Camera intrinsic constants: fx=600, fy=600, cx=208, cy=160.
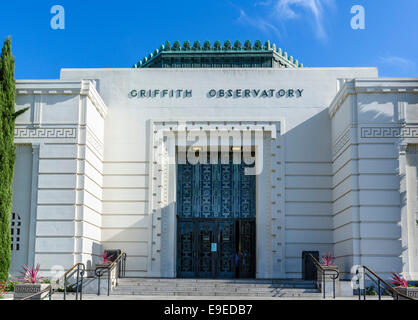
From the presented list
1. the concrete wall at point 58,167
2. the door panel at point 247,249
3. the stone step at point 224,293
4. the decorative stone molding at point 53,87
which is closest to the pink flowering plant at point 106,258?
the concrete wall at point 58,167

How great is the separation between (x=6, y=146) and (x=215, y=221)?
7549 mm

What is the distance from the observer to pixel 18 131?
57.9 ft

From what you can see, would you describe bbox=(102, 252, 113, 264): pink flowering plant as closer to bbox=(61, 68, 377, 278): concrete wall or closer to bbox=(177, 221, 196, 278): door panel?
bbox=(61, 68, 377, 278): concrete wall

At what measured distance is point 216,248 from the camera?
2067 centimetres

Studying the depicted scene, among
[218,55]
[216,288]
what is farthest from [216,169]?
[216,288]

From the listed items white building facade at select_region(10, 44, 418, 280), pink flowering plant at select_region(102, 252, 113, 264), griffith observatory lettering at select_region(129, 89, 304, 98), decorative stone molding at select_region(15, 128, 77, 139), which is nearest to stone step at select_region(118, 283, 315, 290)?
pink flowering plant at select_region(102, 252, 113, 264)

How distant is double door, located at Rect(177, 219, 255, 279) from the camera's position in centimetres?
2047

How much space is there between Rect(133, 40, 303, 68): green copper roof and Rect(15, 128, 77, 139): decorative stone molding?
5.41 metres

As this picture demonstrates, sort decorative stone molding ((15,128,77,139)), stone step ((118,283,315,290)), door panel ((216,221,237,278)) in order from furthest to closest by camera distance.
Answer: door panel ((216,221,237,278))
decorative stone molding ((15,128,77,139))
stone step ((118,283,315,290))

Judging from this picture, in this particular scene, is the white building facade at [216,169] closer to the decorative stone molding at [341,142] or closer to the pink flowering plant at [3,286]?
the decorative stone molding at [341,142]

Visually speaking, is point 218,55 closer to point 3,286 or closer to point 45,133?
point 45,133
